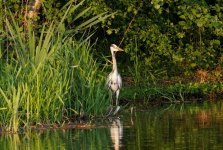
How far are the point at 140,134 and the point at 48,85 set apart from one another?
7.13ft

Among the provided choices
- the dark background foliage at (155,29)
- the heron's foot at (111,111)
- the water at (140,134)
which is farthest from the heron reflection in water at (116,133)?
the dark background foliage at (155,29)

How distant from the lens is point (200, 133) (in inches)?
609

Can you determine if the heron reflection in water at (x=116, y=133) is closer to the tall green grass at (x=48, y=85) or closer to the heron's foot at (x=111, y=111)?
the heron's foot at (x=111, y=111)

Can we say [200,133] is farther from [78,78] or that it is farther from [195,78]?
[195,78]

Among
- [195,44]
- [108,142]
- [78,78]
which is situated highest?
[195,44]

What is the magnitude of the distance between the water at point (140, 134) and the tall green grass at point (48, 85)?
0.41 m

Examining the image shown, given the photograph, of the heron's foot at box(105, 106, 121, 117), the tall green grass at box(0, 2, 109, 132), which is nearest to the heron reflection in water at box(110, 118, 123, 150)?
the heron's foot at box(105, 106, 121, 117)

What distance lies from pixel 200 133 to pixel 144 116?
3.45 metres

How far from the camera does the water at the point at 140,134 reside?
14.3m

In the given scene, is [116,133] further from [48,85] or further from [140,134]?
[48,85]

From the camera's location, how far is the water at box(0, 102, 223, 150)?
564 inches

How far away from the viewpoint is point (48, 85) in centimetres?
1703

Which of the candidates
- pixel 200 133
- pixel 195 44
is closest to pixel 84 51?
pixel 200 133

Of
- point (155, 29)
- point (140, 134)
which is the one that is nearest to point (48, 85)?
point (140, 134)
